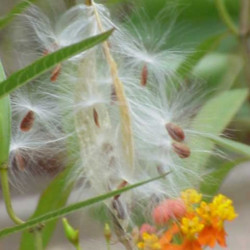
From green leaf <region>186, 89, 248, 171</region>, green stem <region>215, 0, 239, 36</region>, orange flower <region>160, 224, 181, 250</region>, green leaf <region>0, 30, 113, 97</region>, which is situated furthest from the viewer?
green stem <region>215, 0, 239, 36</region>

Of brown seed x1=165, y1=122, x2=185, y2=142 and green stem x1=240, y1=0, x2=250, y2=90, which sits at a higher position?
brown seed x1=165, y1=122, x2=185, y2=142

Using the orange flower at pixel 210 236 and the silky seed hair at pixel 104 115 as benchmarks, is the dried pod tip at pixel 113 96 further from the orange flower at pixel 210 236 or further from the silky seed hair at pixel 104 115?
the orange flower at pixel 210 236

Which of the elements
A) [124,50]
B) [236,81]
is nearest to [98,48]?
Answer: [124,50]

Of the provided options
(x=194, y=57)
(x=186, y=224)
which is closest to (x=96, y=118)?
(x=186, y=224)

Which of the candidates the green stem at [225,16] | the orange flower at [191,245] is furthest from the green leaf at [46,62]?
the green stem at [225,16]

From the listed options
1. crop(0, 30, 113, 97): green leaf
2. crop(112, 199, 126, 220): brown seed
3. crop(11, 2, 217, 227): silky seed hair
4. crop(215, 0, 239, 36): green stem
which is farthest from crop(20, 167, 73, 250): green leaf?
crop(215, 0, 239, 36): green stem

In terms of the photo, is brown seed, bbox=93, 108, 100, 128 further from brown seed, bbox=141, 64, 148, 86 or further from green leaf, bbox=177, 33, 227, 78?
green leaf, bbox=177, 33, 227, 78
